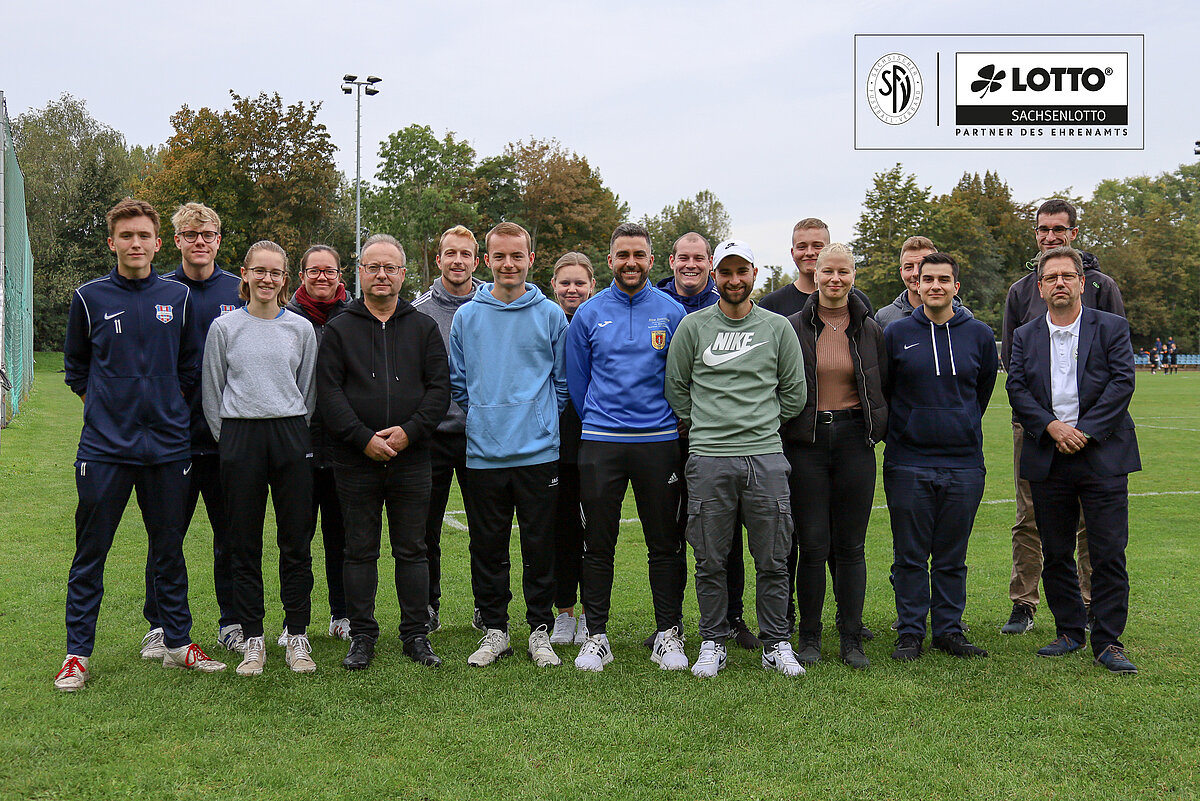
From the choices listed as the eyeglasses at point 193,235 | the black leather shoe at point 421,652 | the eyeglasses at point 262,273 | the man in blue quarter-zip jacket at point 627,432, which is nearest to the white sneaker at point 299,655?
the black leather shoe at point 421,652

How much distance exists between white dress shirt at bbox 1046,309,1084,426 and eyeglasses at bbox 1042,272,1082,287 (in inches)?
7.7

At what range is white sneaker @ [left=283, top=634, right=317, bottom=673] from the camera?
4.60 meters

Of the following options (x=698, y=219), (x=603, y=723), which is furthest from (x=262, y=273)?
(x=698, y=219)

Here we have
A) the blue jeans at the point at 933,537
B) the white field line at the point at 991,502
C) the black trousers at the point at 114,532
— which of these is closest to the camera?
the black trousers at the point at 114,532

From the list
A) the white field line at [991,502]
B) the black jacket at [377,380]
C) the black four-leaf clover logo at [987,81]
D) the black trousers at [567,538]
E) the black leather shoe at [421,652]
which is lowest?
the black leather shoe at [421,652]

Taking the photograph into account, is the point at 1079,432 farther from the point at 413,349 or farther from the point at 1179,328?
the point at 1179,328

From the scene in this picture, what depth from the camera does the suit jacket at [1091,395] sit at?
477cm

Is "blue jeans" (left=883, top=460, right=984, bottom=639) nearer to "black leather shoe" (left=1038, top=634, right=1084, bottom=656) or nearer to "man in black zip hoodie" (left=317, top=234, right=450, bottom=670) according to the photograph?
"black leather shoe" (left=1038, top=634, right=1084, bottom=656)

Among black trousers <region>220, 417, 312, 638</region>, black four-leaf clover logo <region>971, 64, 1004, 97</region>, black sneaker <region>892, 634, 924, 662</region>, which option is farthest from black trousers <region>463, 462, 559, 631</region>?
black four-leaf clover logo <region>971, 64, 1004, 97</region>

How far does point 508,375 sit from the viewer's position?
489 cm

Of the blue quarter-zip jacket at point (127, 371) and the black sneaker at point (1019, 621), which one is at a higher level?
the blue quarter-zip jacket at point (127, 371)

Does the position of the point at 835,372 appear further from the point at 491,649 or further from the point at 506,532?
the point at 491,649

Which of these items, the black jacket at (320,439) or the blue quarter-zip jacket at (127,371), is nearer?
the blue quarter-zip jacket at (127,371)

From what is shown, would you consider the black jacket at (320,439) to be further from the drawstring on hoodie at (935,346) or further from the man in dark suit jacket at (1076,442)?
the man in dark suit jacket at (1076,442)
